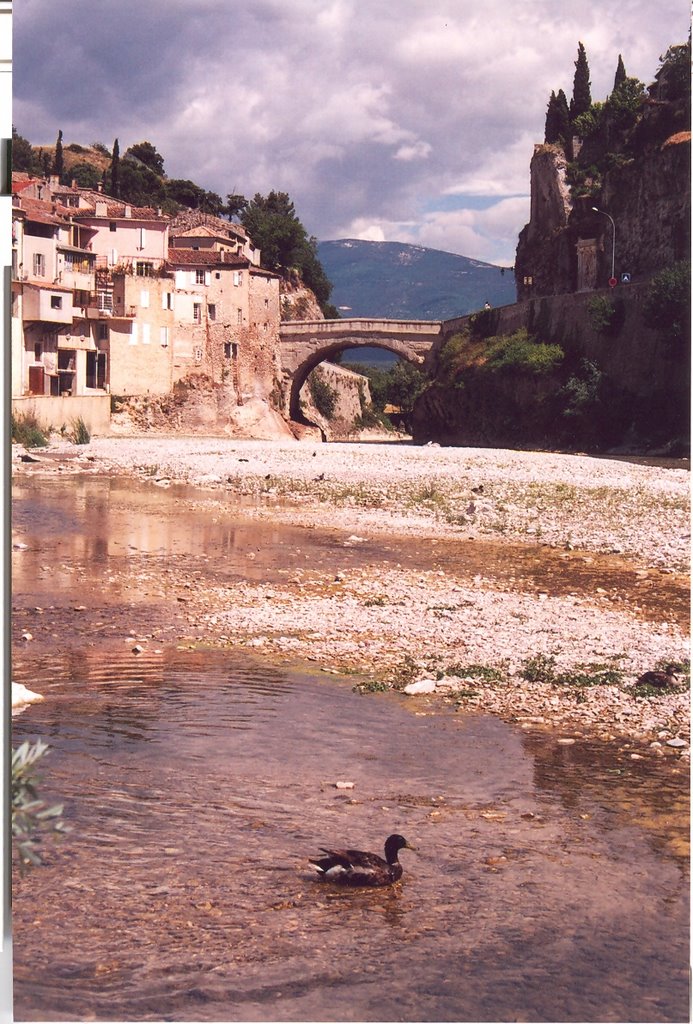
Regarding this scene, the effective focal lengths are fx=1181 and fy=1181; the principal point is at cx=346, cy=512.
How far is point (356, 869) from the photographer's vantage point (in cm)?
559

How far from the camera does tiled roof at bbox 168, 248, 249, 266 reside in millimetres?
49906

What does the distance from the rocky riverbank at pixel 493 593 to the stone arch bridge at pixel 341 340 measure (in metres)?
27.3

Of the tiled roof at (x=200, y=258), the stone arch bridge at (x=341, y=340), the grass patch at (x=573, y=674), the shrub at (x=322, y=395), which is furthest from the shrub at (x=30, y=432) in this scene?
the shrub at (x=322, y=395)

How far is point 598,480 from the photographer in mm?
22672

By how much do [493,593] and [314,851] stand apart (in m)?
6.94

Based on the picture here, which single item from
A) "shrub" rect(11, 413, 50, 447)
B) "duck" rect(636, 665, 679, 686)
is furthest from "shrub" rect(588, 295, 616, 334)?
"duck" rect(636, 665, 679, 686)

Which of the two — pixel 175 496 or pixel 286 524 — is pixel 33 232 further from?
pixel 286 524

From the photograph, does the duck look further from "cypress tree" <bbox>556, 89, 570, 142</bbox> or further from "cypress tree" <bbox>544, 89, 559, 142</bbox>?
"cypress tree" <bbox>544, 89, 559, 142</bbox>

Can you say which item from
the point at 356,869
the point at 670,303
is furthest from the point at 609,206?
the point at 356,869

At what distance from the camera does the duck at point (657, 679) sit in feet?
28.9

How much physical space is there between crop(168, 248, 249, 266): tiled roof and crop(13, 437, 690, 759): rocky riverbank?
85.6 ft

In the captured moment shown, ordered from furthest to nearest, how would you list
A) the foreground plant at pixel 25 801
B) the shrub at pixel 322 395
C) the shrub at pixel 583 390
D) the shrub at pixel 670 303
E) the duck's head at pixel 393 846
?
the shrub at pixel 322 395 < the shrub at pixel 583 390 < the shrub at pixel 670 303 < the duck's head at pixel 393 846 < the foreground plant at pixel 25 801

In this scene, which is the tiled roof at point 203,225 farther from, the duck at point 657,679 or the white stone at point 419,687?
the duck at point 657,679

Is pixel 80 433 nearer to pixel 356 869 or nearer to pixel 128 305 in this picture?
pixel 128 305
